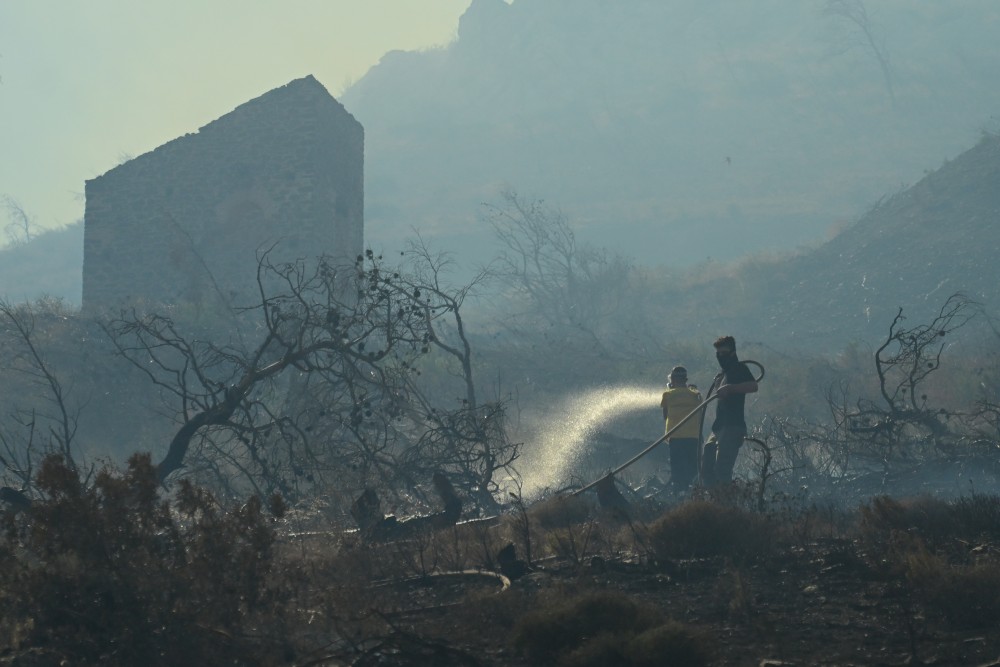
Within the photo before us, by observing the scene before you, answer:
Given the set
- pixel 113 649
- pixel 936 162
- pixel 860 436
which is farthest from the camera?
pixel 936 162

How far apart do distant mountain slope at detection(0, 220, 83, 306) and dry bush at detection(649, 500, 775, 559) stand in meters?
65.7

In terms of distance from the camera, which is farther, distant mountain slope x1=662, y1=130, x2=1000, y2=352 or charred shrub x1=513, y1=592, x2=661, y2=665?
distant mountain slope x1=662, y1=130, x2=1000, y2=352

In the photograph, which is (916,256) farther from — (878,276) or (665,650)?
(665,650)

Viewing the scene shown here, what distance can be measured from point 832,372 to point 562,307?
18.9 m

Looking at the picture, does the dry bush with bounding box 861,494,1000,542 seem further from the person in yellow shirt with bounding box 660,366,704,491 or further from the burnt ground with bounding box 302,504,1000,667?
the person in yellow shirt with bounding box 660,366,704,491

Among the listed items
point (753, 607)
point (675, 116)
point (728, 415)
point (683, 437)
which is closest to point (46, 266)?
point (675, 116)

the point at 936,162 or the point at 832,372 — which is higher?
the point at 936,162

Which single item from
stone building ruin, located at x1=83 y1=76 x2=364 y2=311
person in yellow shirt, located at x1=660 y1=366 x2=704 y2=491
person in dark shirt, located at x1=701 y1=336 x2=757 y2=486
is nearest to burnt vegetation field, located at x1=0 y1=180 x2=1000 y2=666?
person in yellow shirt, located at x1=660 y1=366 x2=704 y2=491

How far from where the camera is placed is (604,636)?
5.21m

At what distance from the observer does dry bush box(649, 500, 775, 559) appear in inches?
297

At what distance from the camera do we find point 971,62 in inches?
3600

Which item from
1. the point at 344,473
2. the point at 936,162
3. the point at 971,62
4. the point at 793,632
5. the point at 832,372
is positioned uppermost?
the point at 971,62

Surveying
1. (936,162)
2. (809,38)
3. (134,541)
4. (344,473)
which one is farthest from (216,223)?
(809,38)

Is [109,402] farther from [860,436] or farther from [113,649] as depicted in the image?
[113,649]
